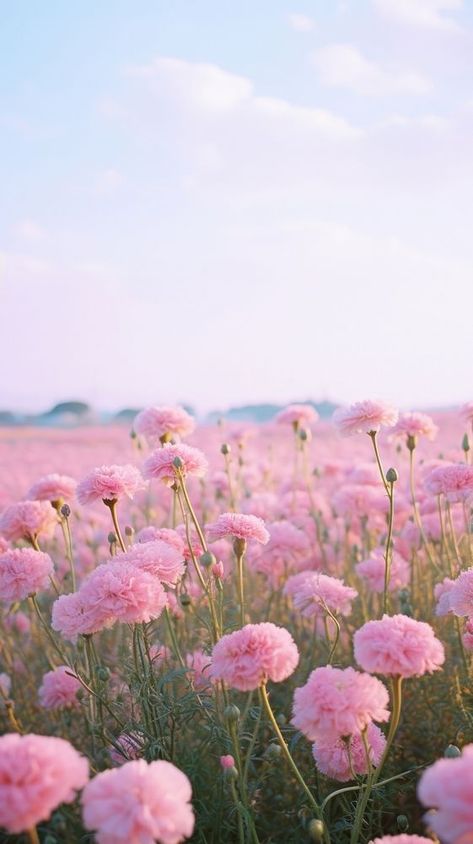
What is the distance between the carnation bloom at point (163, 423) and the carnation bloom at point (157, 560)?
3.47 ft

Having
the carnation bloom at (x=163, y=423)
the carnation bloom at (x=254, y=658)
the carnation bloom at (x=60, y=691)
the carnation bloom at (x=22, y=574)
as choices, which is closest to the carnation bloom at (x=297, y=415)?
the carnation bloom at (x=163, y=423)

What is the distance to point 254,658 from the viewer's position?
5.74 ft

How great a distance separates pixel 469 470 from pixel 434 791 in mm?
1870

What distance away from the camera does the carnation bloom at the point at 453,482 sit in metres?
2.92

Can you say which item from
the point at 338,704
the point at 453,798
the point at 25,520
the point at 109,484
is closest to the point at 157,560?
the point at 109,484

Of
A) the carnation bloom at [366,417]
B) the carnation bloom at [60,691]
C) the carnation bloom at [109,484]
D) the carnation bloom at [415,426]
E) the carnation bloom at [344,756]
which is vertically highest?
the carnation bloom at [366,417]

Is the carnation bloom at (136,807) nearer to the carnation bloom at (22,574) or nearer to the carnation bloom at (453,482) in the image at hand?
the carnation bloom at (22,574)

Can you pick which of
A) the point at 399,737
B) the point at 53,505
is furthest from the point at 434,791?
the point at 53,505

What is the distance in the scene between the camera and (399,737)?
→ 2930 mm

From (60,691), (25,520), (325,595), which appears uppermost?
(25,520)

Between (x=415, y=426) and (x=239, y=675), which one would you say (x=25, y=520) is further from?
(x=415, y=426)

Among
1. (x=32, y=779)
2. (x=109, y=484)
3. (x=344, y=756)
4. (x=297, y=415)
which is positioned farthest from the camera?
(x=297, y=415)

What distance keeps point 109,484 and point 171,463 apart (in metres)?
0.27

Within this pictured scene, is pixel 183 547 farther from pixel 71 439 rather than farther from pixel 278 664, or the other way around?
pixel 71 439
